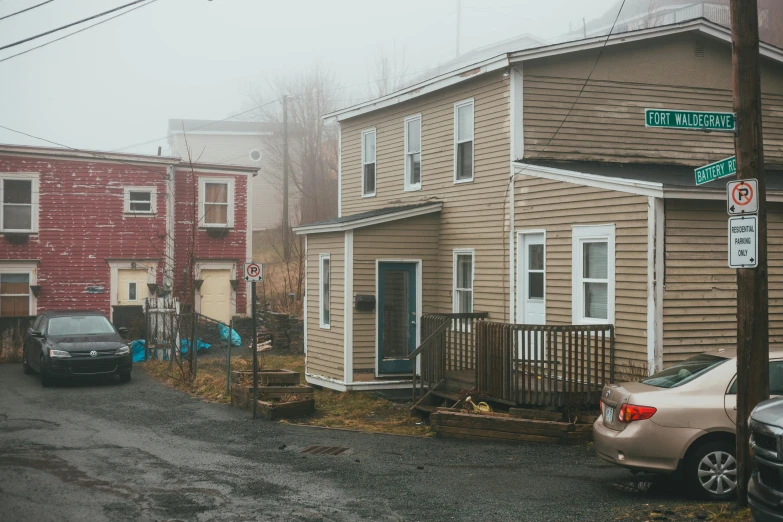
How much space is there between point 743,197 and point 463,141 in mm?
10382

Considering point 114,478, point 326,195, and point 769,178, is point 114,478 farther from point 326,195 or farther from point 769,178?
point 326,195

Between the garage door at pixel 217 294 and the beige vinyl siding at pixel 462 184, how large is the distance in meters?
12.1

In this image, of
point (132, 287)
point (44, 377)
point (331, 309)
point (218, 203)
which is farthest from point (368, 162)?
point (132, 287)

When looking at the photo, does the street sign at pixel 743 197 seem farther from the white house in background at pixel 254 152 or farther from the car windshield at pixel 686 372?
the white house in background at pixel 254 152

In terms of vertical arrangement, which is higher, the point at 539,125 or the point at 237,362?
the point at 539,125

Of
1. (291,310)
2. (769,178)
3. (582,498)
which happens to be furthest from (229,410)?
(291,310)

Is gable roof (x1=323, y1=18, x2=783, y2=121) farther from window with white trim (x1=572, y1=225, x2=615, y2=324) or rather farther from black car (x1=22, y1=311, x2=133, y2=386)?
black car (x1=22, y1=311, x2=133, y2=386)

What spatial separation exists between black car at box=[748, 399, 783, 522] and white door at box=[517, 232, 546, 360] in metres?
8.95

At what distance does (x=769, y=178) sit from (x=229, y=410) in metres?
10.8

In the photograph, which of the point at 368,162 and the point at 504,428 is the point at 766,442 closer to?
the point at 504,428

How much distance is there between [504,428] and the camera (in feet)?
42.6

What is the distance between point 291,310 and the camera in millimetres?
31375

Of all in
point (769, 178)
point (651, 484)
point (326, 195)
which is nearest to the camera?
point (651, 484)

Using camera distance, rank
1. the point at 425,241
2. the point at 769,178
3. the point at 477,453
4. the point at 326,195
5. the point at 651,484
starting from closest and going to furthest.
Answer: the point at 651,484 < the point at 477,453 < the point at 769,178 < the point at 425,241 < the point at 326,195
